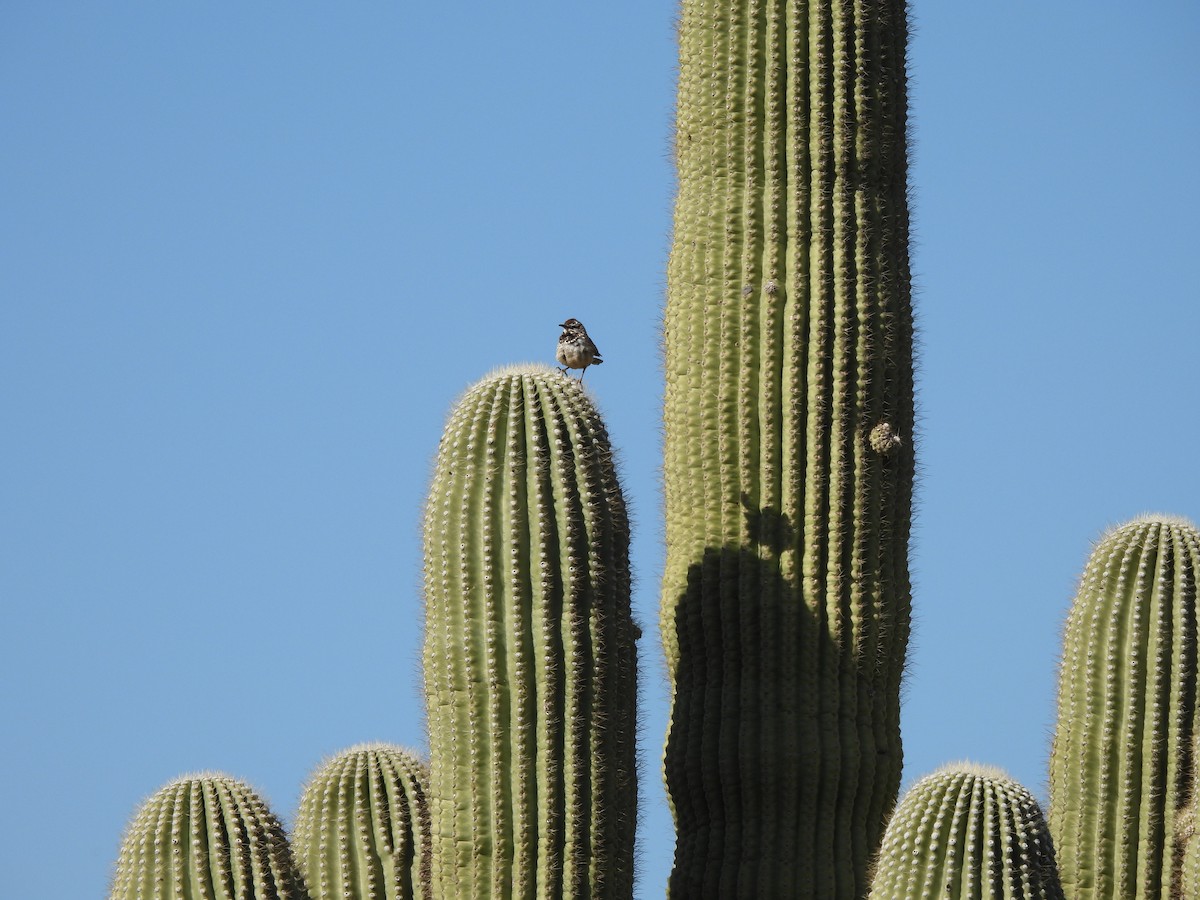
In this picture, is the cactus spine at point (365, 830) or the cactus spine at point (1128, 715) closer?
the cactus spine at point (365, 830)

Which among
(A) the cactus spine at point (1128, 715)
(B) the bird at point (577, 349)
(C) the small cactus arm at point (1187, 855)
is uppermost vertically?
(B) the bird at point (577, 349)

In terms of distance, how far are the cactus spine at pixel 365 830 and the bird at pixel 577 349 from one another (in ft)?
11.0

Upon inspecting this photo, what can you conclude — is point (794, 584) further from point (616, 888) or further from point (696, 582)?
point (616, 888)

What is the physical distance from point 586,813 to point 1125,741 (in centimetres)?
245

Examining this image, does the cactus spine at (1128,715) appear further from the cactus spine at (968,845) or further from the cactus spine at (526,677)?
the cactus spine at (526,677)

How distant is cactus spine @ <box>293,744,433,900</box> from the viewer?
9.02 meters

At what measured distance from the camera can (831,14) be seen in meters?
10.4

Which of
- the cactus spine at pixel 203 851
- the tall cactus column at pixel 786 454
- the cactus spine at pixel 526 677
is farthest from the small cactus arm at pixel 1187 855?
the cactus spine at pixel 203 851

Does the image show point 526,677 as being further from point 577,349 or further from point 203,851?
point 577,349

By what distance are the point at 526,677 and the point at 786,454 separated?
6.79ft

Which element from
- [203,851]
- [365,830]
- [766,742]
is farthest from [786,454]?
[203,851]

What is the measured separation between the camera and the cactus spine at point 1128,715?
31.2ft

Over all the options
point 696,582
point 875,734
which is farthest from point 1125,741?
point 696,582

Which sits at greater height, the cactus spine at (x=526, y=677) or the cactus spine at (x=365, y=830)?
the cactus spine at (x=526, y=677)
